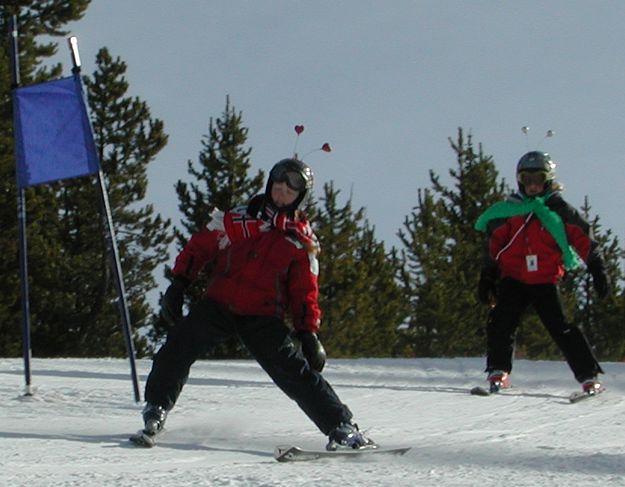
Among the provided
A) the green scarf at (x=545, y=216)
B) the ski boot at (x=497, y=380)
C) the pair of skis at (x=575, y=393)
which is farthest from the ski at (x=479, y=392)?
the green scarf at (x=545, y=216)

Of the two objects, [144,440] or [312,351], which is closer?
[144,440]

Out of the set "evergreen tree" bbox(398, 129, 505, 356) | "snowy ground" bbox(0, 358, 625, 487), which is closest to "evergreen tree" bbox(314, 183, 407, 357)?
"evergreen tree" bbox(398, 129, 505, 356)

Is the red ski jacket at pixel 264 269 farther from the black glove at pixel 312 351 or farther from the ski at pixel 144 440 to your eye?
the ski at pixel 144 440

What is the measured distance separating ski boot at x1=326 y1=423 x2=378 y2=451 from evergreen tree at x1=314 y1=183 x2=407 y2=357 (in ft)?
104

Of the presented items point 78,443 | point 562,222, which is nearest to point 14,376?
point 78,443

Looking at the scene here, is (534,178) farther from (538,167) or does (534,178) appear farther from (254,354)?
(254,354)

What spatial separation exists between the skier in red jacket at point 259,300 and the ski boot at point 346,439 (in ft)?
0.43

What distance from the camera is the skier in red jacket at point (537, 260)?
25.4 feet

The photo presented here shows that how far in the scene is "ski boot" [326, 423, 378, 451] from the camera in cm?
500

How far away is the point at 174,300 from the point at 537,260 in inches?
126

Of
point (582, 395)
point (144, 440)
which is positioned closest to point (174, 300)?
point (144, 440)

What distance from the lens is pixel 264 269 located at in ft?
17.4

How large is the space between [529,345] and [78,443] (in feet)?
118

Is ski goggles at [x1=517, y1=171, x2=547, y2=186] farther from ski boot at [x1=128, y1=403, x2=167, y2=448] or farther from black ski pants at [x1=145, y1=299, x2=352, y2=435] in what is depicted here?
ski boot at [x1=128, y1=403, x2=167, y2=448]
